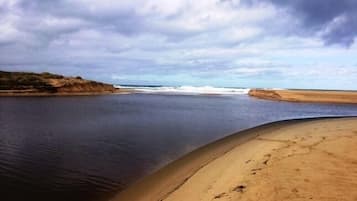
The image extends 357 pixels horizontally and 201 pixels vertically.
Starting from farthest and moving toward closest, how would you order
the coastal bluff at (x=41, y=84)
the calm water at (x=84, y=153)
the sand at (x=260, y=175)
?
the coastal bluff at (x=41, y=84)
the calm water at (x=84, y=153)
the sand at (x=260, y=175)

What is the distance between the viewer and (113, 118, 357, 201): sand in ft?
20.9

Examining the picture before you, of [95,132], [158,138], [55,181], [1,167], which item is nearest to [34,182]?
[55,181]

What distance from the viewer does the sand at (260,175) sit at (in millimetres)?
6355

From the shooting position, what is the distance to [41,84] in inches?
2255

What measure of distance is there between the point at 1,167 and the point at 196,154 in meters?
5.69

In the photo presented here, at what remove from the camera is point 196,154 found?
38.3 ft

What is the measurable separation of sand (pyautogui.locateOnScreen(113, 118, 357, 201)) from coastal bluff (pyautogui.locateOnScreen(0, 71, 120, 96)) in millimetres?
48271

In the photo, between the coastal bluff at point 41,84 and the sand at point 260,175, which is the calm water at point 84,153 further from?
the coastal bluff at point 41,84

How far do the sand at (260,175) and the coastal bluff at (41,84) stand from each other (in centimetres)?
4827

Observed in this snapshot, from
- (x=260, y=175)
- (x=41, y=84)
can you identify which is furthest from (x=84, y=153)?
(x=41, y=84)

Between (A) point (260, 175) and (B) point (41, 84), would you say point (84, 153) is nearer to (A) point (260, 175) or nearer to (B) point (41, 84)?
(A) point (260, 175)

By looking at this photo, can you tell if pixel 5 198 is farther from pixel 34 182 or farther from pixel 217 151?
pixel 217 151

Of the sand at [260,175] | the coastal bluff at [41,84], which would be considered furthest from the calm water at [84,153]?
the coastal bluff at [41,84]

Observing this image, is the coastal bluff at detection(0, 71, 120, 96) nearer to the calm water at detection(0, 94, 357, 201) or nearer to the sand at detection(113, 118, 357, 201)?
the calm water at detection(0, 94, 357, 201)
